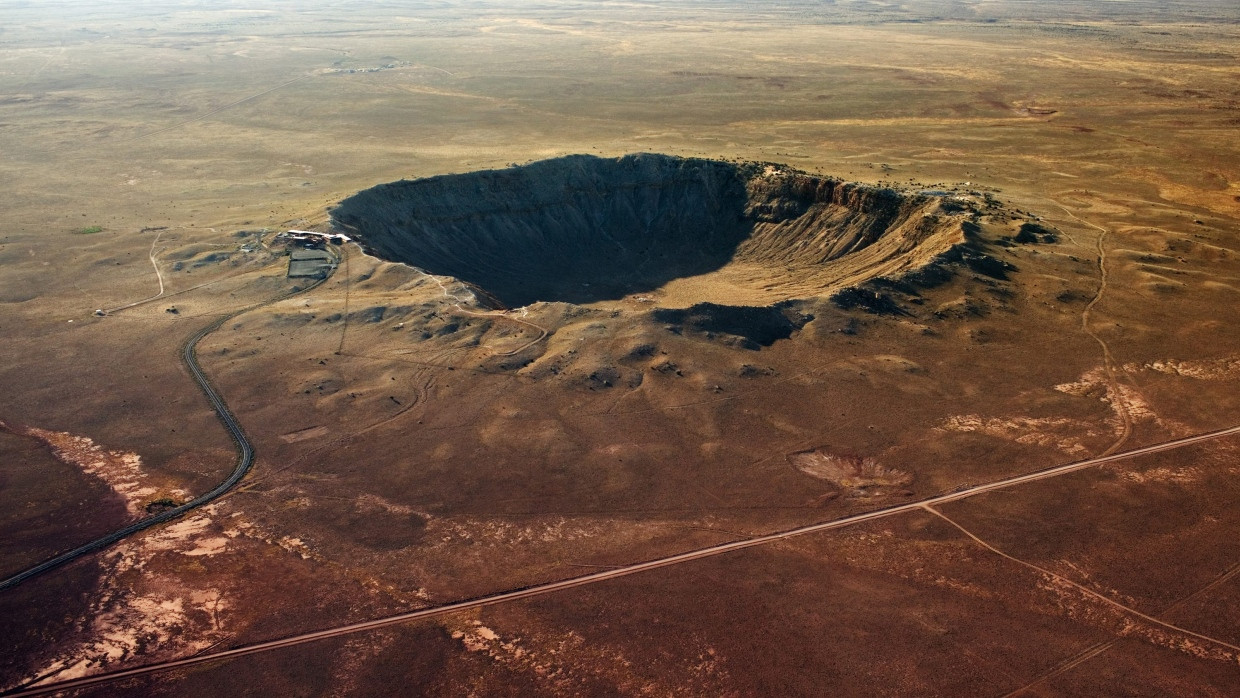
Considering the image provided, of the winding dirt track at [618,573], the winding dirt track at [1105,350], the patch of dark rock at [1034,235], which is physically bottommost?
the winding dirt track at [618,573]

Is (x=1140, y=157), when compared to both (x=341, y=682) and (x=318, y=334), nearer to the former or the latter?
(x=318, y=334)

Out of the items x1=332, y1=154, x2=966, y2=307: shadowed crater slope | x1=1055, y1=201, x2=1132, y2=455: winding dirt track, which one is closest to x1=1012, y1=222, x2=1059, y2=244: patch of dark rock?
x1=1055, y1=201, x2=1132, y2=455: winding dirt track

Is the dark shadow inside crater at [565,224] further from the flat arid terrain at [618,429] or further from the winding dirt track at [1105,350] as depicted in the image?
the winding dirt track at [1105,350]

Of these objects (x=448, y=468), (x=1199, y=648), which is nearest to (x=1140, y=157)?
(x=1199, y=648)

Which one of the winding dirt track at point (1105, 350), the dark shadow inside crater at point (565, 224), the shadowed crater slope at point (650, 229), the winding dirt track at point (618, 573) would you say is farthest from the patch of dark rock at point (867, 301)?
the dark shadow inside crater at point (565, 224)

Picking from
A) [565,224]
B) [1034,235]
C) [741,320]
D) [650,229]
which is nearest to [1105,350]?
[1034,235]

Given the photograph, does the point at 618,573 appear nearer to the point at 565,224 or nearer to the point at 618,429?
the point at 618,429

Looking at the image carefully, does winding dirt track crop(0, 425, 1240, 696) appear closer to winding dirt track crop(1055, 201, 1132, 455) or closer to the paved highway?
winding dirt track crop(1055, 201, 1132, 455)
